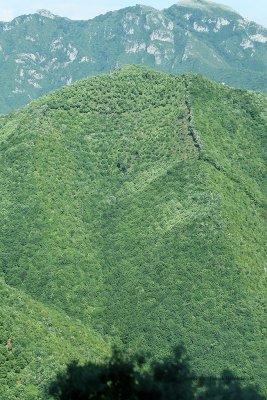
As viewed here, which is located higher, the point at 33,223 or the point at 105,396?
the point at 105,396

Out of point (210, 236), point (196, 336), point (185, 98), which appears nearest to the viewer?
point (196, 336)

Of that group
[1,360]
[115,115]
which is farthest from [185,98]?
[1,360]

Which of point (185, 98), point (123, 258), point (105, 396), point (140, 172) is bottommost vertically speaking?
point (123, 258)

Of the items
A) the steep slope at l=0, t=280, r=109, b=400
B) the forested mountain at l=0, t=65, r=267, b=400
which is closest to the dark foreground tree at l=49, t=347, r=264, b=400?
the steep slope at l=0, t=280, r=109, b=400

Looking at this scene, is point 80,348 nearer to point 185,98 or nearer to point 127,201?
point 127,201

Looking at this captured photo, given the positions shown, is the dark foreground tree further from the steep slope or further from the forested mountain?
the forested mountain

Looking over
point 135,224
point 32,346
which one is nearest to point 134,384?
point 32,346

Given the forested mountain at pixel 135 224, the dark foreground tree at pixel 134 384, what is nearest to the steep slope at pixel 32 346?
the forested mountain at pixel 135 224

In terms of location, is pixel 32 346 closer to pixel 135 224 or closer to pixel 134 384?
pixel 135 224
